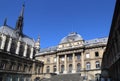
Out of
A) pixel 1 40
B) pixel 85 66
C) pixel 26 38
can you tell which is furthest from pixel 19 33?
pixel 85 66

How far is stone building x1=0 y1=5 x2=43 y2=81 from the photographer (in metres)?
38.0

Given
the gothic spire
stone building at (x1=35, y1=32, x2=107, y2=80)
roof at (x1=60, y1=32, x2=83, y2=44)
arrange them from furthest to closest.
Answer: the gothic spire → roof at (x1=60, y1=32, x2=83, y2=44) → stone building at (x1=35, y1=32, x2=107, y2=80)

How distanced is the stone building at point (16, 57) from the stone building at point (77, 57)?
233 inches

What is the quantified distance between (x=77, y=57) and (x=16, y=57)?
734 inches

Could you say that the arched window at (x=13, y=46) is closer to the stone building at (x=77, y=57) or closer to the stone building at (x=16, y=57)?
the stone building at (x=16, y=57)

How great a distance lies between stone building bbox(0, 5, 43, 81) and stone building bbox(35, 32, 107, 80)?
5928mm

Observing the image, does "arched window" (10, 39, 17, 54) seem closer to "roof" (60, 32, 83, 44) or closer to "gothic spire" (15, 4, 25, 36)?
"gothic spire" (15, 4, 25, 36)

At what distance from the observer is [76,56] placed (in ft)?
147

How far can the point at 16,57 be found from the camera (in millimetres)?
41688

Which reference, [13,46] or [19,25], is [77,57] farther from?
[19,25]

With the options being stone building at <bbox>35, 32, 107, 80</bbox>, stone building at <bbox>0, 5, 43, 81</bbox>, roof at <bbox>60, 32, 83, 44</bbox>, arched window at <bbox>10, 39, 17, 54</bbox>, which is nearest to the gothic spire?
stone building at <bbox>0, 5, 43, 81</bbox>

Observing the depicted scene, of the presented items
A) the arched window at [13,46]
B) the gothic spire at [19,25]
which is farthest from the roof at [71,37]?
the gothic spire at [19,25]

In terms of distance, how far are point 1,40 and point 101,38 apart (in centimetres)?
3099

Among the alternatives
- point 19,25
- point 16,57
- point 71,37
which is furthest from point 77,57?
point 19,25
